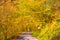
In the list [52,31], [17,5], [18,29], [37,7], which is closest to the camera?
[52,31]

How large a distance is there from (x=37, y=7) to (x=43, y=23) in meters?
0.73

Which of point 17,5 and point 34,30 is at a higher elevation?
point 17,5

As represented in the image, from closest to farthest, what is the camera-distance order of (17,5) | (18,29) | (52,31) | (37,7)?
(52,31), (18,29), (37,7), (17,5)

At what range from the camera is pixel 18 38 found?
10.5 metres

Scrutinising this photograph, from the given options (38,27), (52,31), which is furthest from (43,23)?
(52,31)

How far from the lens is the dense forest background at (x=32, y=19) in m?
9.52

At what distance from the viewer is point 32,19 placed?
11039 millimetres

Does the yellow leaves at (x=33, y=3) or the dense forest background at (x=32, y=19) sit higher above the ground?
the yellow leaves at (x=33, y=3)

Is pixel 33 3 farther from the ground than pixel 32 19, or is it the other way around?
pixel 33 3

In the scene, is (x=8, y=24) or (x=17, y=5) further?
(x=17, y=5)

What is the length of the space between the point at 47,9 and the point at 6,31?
2.18 meters

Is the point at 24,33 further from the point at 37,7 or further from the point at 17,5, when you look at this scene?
the point at 17,5

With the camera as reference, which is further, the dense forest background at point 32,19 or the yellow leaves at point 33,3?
the yellow leaves at point 33,3

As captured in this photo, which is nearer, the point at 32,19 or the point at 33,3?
the point at 32,19
